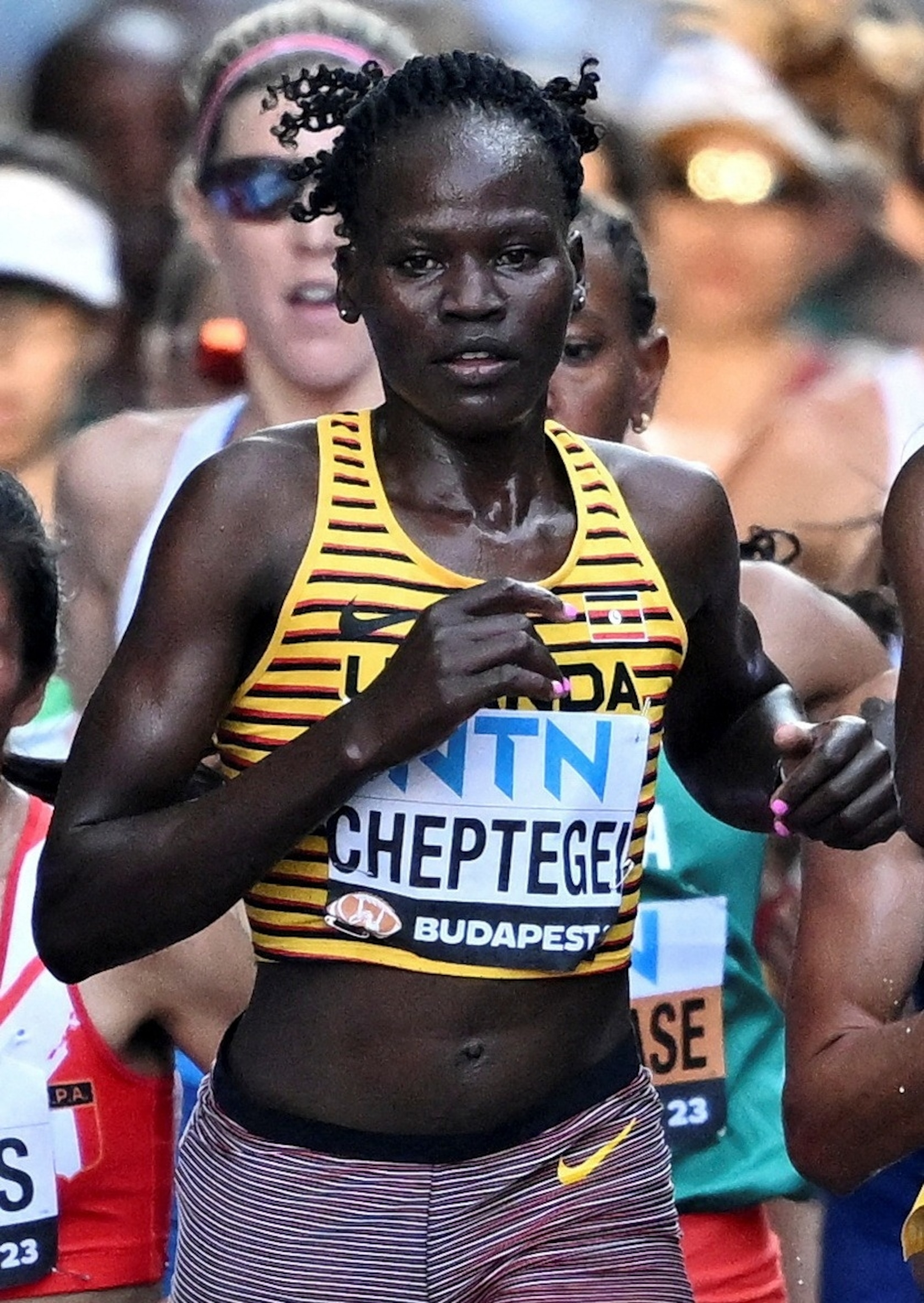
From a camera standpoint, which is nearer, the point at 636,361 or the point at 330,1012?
the point at 330,1012

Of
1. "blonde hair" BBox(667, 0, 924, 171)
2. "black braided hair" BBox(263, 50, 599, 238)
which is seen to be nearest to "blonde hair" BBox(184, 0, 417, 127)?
"blonde hair" BBox(667, 0, 924, 171)

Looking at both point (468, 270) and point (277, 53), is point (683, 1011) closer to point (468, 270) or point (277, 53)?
point (468, 270)

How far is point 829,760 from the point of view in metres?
2.98

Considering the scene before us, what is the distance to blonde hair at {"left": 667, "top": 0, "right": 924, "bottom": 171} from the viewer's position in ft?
22.9

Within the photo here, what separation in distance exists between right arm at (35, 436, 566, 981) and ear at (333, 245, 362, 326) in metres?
0.21

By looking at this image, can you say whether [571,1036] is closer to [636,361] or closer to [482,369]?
[482,369]

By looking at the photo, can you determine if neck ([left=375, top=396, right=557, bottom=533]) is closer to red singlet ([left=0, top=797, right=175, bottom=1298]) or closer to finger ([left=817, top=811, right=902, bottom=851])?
finger ([left=817, top=811, right=902, bottom=851])

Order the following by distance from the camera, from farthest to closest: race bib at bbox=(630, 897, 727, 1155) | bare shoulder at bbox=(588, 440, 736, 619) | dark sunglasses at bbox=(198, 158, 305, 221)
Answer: dark sunglasses at bbox=(198, 158, 305, 221)
race bib at bbox=(630, 897, 727, 1155)
bare shoulder at bbox=(588, 440, 736, 619)

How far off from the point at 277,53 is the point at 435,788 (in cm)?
287

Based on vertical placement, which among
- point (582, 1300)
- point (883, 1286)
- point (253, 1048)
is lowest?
point (883, 1286)

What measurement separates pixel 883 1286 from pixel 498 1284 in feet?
2.96

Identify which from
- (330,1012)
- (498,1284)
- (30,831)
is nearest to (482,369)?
(330,1012)

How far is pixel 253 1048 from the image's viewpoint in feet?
10.2

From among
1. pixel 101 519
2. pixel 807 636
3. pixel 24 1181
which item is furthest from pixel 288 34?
pixel 24 1181
